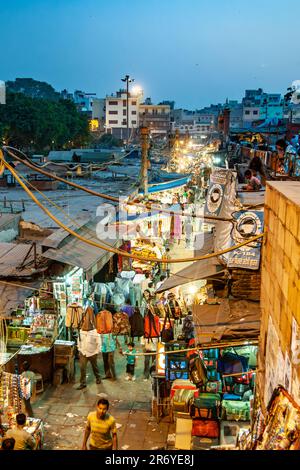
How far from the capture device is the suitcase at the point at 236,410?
8.93 meters

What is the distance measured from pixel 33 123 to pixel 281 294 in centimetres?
5382

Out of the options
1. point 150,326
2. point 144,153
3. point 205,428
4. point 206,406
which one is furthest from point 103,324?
point 144,153

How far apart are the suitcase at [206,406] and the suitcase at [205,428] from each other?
0.27 ft

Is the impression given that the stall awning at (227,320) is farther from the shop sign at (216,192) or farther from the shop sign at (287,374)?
the shop sign at (287,374)

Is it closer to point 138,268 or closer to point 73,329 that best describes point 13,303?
point 73,329

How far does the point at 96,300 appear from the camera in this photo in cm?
1366

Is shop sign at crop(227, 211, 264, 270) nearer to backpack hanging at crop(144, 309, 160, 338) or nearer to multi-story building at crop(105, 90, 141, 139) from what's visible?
backpack hanging at crop(144, 309, 160, 338)

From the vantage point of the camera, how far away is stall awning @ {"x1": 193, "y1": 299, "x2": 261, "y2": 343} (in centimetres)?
745

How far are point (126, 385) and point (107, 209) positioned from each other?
8.68 metres

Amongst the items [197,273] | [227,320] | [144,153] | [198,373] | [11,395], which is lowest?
[11,395]

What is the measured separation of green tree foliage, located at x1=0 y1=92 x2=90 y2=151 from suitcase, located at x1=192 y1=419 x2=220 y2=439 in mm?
47990

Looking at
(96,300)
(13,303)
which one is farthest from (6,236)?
(13,303)

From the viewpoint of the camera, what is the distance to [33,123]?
55625 mm

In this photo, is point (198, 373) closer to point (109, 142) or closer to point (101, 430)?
point (101, 430)
